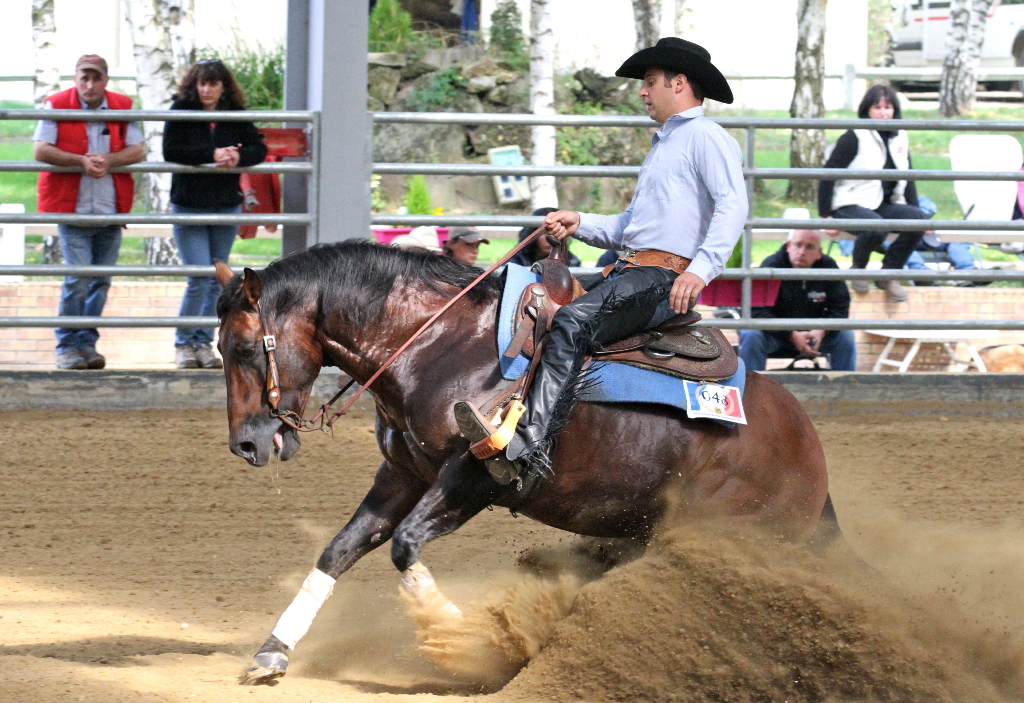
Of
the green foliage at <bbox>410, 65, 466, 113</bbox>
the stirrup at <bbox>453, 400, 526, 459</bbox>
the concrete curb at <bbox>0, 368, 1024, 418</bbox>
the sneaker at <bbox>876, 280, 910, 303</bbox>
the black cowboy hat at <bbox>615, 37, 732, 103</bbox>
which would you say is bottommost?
the concrete curb at <bbox>0, 368, 1024, 418</bbox>

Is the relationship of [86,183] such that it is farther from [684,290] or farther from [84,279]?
[684,290]

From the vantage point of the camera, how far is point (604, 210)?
17.4m

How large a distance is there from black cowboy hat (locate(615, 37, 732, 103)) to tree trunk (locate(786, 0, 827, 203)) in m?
14.2

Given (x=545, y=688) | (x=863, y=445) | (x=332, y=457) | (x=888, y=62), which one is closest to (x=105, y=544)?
(x=332, y=457)

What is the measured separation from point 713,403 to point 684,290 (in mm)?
469

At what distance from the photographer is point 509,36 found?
19.3m

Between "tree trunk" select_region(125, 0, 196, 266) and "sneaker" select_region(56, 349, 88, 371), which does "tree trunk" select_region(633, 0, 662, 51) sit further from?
"sneaker" select_region(56, 349, 88, 371)

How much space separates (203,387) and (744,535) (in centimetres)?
457

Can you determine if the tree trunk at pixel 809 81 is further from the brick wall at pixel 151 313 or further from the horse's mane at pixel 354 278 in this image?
the horse's mane at pixel 354 278

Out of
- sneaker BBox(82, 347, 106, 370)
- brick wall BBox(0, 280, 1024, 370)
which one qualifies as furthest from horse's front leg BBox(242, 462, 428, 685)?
brick wall BBox(0, 280, 1024, 370)

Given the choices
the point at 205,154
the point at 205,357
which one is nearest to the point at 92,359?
the point at 205,357

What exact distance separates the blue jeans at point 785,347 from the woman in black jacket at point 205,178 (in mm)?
3590

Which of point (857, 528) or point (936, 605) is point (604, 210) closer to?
point (857, 528)

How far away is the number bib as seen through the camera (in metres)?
4.28
